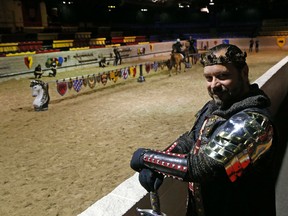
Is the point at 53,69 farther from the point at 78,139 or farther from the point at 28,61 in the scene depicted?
the point at 78,139

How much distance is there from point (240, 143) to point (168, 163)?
37 centimetres

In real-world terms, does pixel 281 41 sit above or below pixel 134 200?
above

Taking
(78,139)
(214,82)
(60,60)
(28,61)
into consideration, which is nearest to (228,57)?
(214,82)

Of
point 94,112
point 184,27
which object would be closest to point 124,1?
point 184,27

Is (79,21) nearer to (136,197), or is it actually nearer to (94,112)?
(94,112)

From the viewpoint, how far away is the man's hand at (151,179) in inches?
60.8

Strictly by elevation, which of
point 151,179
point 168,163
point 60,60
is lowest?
point 60,60

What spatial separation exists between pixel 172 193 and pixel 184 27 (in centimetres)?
4950

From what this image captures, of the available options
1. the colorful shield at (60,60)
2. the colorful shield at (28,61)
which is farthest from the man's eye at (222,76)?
the colorful shield at (60,60)

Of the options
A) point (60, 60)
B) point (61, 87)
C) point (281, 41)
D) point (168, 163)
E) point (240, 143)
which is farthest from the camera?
point (281, 41)

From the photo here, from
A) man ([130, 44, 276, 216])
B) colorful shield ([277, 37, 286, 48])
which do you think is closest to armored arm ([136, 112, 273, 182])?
man ([130, 44, 276, 216])

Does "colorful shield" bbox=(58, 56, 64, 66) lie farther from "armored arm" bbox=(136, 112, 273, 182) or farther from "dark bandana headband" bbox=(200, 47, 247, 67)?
"armored arm" bbox=(136, 112, 273, 182)

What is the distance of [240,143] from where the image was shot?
1.28 metres

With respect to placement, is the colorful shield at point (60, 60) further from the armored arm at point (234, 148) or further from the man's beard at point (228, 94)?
the armored arm at point (234, 148)
